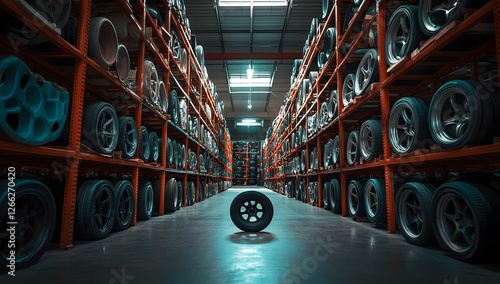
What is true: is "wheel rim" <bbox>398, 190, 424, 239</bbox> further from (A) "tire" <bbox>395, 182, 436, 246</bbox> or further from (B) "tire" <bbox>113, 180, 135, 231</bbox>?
(B) "tire" <bbox>113, 180, 135, 231</bbox>

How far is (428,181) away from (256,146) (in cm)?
2539

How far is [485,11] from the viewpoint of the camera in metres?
2.37

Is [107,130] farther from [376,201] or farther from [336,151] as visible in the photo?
[336,151]

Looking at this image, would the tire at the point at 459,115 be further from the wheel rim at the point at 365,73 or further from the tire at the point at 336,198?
the tire at the point at 336,198

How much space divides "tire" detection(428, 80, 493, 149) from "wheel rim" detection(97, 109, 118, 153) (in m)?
3.62

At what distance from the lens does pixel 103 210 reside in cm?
371

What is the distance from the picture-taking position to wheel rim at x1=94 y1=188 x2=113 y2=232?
3.60 m

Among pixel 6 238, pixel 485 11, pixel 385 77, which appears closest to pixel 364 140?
pixel 385 77

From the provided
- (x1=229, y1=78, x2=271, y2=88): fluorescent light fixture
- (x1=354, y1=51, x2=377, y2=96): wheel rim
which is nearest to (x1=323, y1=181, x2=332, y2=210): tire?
(x1=354, y1=51, x2=377, y2=96): wheel rim

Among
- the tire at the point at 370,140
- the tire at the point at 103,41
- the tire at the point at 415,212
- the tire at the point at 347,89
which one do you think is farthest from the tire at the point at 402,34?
the tire at the point at 103,41

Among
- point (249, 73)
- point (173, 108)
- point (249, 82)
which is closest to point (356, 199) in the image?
point (173, 108)

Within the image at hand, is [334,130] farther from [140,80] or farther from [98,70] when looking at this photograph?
[98,70]

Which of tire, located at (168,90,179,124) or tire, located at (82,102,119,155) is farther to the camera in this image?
tire, located at (168,90,179,124)

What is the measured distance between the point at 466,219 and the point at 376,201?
1.98 meters
